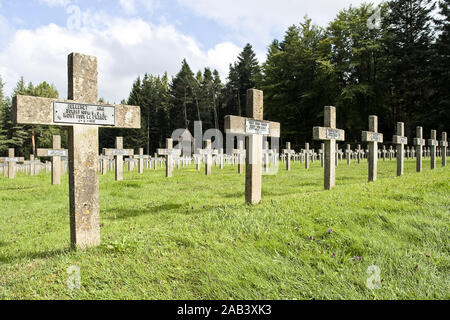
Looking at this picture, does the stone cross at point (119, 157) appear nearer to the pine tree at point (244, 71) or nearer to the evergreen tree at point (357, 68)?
the evergreen tree at point (357, 68)

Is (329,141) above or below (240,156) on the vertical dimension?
above

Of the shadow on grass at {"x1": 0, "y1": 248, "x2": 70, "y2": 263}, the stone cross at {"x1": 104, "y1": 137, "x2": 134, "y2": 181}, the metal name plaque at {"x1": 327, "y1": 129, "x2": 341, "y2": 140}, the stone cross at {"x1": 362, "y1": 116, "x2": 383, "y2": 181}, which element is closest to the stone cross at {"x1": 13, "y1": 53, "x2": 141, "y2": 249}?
the shadow on grass at {"x1": 0, "y1": 248, "x2": 70, "y2": 263}

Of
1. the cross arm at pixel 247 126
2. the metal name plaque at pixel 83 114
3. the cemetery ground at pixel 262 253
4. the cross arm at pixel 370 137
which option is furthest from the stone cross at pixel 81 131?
the cross arm at pixel 370 137

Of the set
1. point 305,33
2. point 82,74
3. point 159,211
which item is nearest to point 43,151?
point 159,211

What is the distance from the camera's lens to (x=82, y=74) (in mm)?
3900

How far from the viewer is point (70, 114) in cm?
375

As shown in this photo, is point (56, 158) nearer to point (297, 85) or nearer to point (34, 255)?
point (34, 255)

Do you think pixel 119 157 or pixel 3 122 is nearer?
pixel 119 157

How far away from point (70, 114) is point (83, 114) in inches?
6.1

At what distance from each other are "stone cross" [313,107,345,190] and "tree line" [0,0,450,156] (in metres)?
27.5

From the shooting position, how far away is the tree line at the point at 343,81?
31.3 m

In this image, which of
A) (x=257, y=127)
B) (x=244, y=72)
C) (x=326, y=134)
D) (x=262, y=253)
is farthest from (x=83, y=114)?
(x=244, y=72)

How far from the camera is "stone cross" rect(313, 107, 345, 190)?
7.46 meters
